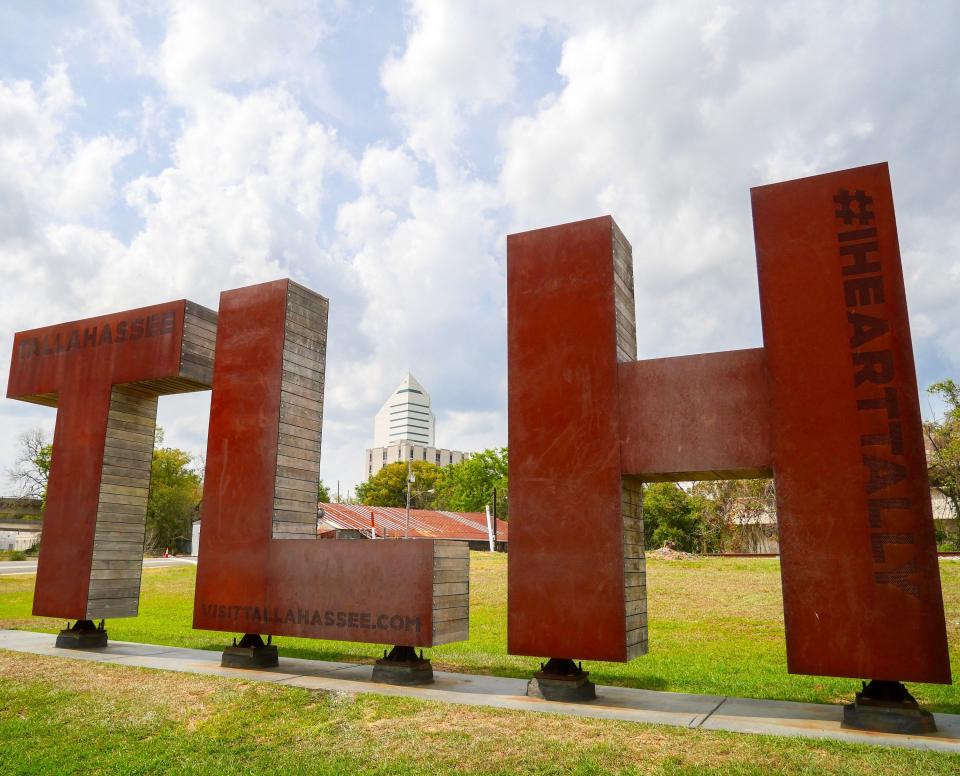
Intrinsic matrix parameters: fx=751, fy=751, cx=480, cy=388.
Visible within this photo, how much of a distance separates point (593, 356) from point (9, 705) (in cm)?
713

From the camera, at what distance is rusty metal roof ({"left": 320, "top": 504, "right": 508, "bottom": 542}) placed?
43.4 meters

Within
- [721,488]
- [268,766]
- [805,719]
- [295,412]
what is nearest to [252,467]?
[295,412]

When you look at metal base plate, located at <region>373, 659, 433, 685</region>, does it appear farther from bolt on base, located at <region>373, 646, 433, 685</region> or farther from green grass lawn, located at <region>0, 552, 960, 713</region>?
green grass lawn, located at <region>0, 552, 960, 713</region>

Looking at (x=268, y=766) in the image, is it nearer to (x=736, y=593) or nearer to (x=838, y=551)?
(x=838, y=551)

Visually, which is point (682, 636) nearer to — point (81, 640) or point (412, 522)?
point (81, 640)

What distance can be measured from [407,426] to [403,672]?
→ 148927 mm

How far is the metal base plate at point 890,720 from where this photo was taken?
614cm

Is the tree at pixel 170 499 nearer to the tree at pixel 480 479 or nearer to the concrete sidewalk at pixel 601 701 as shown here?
the tree at pixel 480 479

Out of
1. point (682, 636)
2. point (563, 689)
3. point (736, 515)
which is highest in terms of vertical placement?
point (736, 515)

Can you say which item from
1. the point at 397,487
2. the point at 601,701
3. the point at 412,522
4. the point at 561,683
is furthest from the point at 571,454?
the point at 397,487

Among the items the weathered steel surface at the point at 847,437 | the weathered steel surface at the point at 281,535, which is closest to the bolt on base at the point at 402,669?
the weathered steel surface at the point at 281,535

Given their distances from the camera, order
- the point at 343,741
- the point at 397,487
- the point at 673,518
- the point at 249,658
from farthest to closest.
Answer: the point at 397,487, the point at 673,518, the point at 249,658, the point at 343,741

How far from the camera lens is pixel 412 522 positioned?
46.3m

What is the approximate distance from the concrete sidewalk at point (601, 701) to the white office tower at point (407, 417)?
5720 inches
